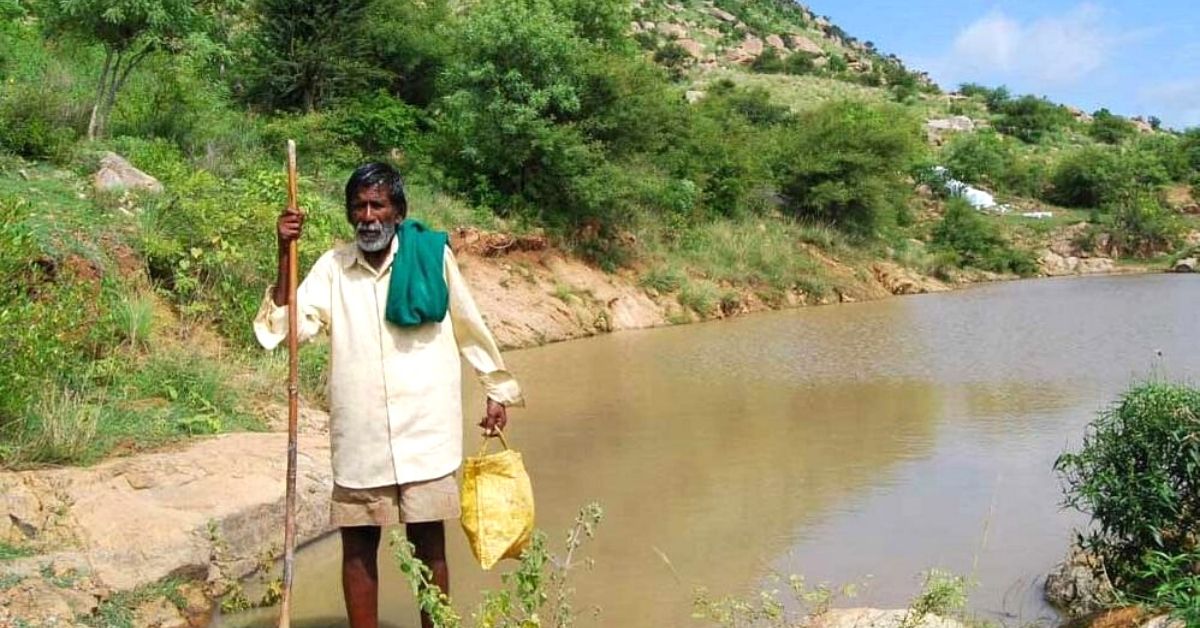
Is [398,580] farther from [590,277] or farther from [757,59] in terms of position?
[757,59]

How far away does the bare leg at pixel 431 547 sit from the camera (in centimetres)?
327

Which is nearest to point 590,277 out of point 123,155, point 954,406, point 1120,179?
point 123,155

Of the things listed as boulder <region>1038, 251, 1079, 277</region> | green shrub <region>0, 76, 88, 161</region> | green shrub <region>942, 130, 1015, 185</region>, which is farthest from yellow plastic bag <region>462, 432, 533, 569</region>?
green shrub <region>942, 130, 1015, 185</region>

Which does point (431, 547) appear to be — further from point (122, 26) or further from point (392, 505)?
point (122, 26)

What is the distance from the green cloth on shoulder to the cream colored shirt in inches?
2.4

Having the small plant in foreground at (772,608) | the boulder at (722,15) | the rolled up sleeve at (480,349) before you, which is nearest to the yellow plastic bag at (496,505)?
the rolled up sleeve at (480,349)

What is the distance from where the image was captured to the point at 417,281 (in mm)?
3137

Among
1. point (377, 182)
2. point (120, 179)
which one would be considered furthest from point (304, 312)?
point (120, 179)

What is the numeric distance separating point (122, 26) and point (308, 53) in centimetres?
599

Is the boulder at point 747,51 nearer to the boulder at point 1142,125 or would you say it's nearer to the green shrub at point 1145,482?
the boulder at point 1142,125

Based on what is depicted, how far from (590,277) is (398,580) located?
12.2 m

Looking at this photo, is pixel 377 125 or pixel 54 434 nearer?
pixel 54 434

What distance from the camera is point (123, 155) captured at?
1046 cm

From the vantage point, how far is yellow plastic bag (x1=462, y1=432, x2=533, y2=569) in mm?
3227
